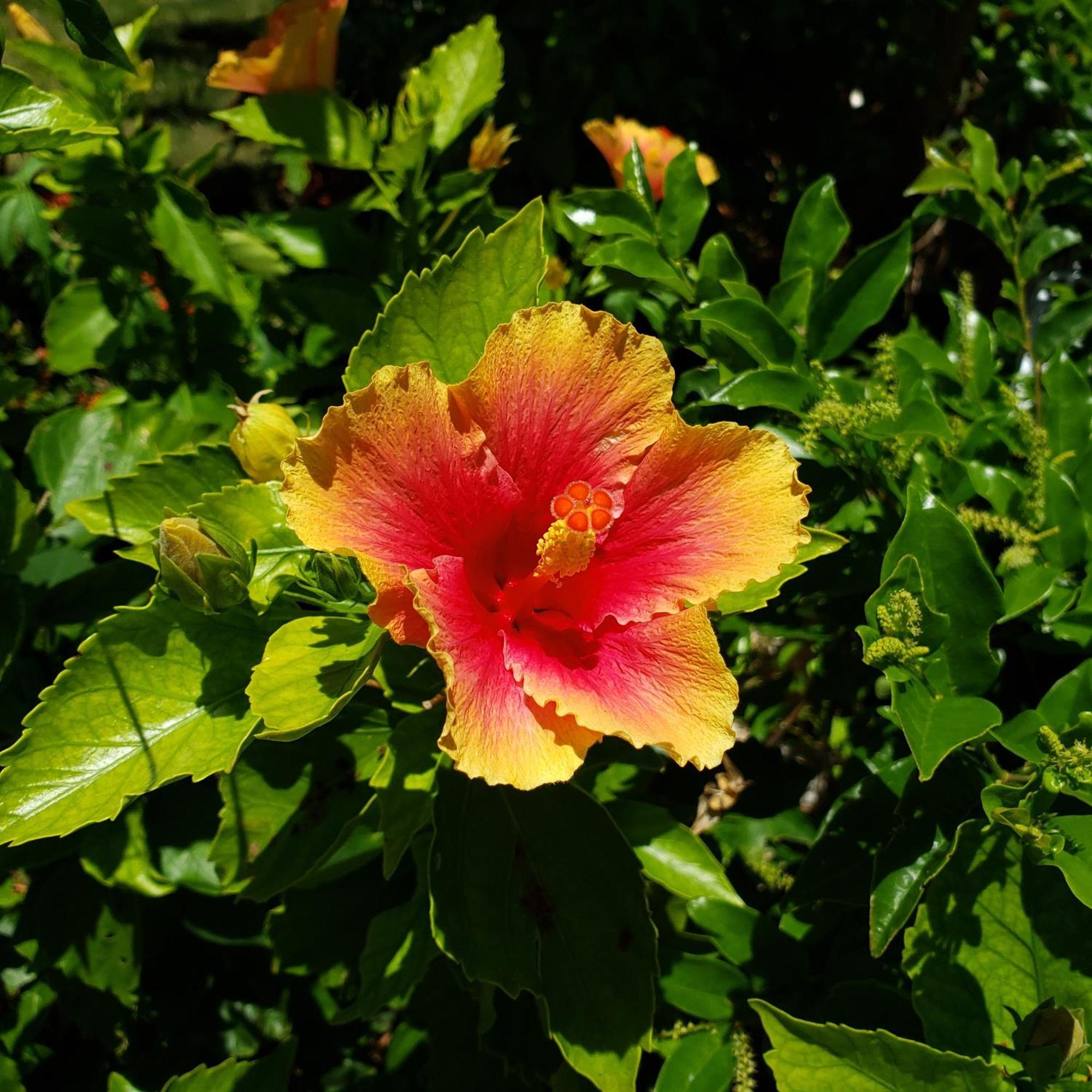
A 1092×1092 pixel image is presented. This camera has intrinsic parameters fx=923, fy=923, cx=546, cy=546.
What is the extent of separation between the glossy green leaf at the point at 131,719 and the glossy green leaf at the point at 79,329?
1.17m

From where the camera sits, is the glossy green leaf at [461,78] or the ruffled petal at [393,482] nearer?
the ruffled petal at [393,482]

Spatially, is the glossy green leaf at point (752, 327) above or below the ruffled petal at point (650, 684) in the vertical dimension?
above

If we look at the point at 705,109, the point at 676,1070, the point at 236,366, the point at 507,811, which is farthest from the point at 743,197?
the point at 676,1070

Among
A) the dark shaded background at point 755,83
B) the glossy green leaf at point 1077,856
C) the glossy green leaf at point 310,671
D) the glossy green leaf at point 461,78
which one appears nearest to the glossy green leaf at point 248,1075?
the glossy green leaf at point 310,671

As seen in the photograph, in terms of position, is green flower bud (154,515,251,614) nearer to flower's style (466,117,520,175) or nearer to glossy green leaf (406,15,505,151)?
glossy green leaf (406,15,505,151)

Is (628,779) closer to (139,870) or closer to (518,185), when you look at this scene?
(139,870)

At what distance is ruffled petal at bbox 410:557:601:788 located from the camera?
0.89 meters

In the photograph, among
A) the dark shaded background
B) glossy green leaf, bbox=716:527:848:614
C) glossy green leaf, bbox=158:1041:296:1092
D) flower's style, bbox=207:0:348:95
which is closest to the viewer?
glossy green leaf, bbox=716:527:848:614

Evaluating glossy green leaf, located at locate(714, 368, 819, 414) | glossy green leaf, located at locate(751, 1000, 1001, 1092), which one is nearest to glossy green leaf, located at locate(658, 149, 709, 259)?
glossy green leaf, located at locate(714, 368, 819, 414)

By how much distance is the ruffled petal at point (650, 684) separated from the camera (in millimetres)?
943

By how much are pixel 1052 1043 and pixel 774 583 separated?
23.1 inches

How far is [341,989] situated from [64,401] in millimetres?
2108

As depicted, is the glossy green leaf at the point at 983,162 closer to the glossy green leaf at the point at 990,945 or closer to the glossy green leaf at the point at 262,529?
the glossy green leaf at the point at 990,945

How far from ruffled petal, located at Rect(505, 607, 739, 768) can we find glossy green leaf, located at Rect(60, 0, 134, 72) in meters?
0.74
